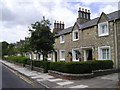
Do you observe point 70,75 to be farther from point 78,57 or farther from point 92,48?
point 78,57

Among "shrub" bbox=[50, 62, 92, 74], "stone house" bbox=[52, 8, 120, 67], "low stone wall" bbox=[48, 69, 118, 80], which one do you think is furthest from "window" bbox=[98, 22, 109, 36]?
"shrub" bbox=[50, 62, 92, 74]

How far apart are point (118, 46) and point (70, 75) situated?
7.05 metres

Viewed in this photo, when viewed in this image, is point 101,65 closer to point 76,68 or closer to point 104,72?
point 104,72

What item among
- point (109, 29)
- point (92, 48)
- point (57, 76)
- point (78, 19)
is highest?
point (78, 19)

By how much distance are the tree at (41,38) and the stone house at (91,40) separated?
434 cm

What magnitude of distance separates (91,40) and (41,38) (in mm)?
5863

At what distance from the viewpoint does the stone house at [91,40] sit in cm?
2247

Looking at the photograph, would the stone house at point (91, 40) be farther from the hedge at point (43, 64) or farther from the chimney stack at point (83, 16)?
the hedge at point (43, 64)

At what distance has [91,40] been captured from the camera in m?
26.4

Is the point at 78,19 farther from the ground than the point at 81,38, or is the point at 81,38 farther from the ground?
the point at 78,19

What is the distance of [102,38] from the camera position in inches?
957

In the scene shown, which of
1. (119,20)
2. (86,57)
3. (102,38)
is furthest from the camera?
(86,57)

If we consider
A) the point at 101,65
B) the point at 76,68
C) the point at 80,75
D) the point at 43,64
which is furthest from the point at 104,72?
the point at 43,64

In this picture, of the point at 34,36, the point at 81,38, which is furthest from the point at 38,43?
the point at 81,38
